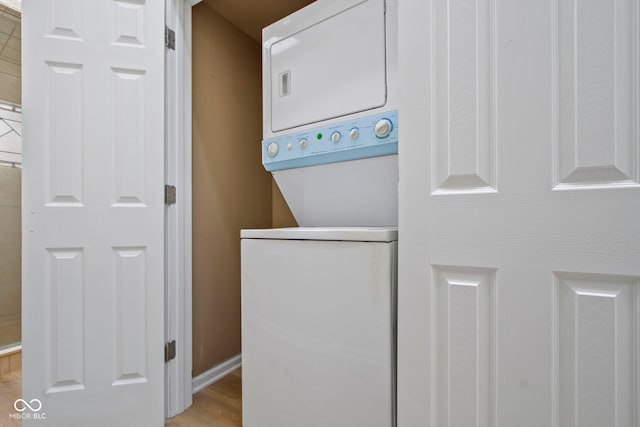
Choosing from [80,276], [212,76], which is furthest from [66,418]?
[212,76]

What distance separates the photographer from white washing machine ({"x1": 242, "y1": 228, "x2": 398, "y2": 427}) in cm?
93

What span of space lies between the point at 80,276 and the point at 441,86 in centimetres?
160

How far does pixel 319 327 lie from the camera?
3.42 ft

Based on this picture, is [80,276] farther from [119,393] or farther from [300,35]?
[300,35]

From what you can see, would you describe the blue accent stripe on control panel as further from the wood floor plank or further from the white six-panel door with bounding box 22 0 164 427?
the wood floor plank

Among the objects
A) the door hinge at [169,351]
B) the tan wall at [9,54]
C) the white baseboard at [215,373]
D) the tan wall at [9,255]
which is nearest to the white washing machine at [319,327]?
the door hinge at [169,351]

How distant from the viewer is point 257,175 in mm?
Result: 2285

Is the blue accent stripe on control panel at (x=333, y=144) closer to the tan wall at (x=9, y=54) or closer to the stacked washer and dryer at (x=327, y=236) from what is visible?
the stacked washer and dryer at (x=327, y=236)

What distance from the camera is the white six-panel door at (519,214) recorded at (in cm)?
66

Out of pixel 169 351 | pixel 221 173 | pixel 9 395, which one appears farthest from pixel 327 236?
pixel 9 395

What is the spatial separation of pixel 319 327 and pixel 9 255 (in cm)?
229

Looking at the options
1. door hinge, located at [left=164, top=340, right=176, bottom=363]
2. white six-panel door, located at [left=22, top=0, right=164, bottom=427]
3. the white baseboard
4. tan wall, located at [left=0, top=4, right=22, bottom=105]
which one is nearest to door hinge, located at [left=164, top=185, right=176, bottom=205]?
white six-panel door, located at [left=22, top=0, right=164, bottom=427]

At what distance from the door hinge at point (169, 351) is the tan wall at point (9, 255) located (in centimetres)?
134

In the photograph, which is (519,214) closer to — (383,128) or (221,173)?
(383,128)
